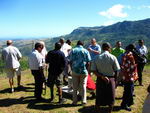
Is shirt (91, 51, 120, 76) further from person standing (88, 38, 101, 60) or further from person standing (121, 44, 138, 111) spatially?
person standing (88, 38, 101, 60)

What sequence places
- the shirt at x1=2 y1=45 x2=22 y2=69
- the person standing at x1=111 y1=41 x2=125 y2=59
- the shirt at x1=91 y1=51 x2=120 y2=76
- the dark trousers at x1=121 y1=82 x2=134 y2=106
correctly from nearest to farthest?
the shirt at x1=91 y1=51 x2=120 y2=76 < the dark trousers at x1=121 y1=82 x2=134 y2=106 < the shirt at x1=2 y1=45 x2=22 y2=69 < the person standing at x1=111 y1=41 x2=125 y2=59

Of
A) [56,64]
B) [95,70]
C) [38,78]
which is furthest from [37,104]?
[95,70]

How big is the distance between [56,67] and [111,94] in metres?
3.04

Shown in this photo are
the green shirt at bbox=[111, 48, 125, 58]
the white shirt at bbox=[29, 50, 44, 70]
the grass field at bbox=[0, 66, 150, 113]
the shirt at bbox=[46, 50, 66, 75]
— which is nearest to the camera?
the grass field at bbox=[0, 66, 150, 113]

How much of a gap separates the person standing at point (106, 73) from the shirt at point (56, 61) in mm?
2045

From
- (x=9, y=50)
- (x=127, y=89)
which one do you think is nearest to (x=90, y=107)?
(x=127, y=89)

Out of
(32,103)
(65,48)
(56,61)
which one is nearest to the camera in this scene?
(56,61)

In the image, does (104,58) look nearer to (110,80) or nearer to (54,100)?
(110,80)

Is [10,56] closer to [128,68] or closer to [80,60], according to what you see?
[80,60]

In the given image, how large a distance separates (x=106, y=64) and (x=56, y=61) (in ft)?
9.10

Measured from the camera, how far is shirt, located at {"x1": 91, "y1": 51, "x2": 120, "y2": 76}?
8719mm

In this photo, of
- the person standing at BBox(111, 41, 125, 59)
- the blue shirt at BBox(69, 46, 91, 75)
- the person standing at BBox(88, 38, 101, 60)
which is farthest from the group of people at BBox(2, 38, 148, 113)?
the person standing at BBox(88, 38, 101, 60)

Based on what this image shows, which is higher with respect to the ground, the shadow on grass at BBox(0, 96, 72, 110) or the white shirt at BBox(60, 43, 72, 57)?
the white shirt at BBox(60, 43, 72, 57)

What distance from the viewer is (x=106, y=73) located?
8.85 meters
